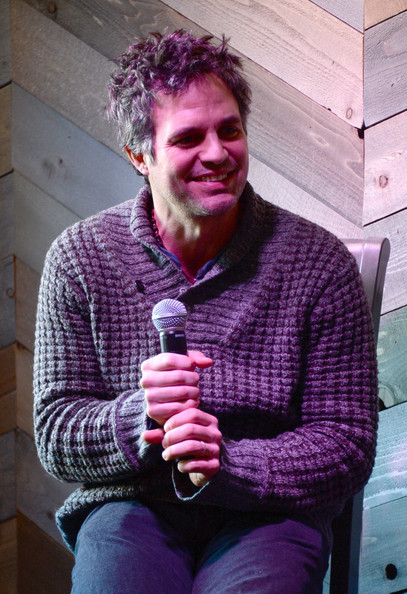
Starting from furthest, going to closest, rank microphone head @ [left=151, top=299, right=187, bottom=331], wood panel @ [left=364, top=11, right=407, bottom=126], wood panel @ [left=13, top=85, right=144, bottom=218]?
wood panel @ [left=13, top=85, right=144, bottom=218], wood panel @ [left=364, top=11, right=407, bottom=126], microphone head @ [left=151, top=299, right=187, bottom=331]

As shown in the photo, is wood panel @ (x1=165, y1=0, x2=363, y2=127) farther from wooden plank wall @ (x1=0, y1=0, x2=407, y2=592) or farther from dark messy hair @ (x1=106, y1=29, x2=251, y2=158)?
dark messy hair @ (x1=106, y1=29, x2=251, y2=158)

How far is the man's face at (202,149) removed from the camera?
125 centimetres

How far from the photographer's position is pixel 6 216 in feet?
6.28

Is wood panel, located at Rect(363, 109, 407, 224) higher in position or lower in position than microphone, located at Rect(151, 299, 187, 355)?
higher

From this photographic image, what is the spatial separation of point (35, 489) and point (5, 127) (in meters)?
0.87

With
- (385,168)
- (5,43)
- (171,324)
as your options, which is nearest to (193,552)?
(171,324)

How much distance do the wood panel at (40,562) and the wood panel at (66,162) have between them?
79 centimetres

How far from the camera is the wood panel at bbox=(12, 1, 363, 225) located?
164 cm

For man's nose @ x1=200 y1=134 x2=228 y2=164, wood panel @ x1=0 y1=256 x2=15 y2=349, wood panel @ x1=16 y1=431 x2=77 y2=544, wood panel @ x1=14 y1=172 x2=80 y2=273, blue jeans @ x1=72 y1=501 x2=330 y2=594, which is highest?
man's nose @ x1=200 y1=134 x2=228 y2=164

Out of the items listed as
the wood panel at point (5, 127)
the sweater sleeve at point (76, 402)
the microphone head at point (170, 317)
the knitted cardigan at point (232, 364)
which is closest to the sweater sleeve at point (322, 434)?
the knitted cardigan at point (232, 364)

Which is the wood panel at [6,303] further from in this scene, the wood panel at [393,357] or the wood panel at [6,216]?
the wood panel at [393,357]

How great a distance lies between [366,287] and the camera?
53.5 inches

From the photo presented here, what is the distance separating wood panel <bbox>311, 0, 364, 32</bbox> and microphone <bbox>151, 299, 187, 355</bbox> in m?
0.87

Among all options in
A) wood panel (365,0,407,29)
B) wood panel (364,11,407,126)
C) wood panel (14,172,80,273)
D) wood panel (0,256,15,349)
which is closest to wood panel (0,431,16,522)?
wood panel (0,256,15,349)
